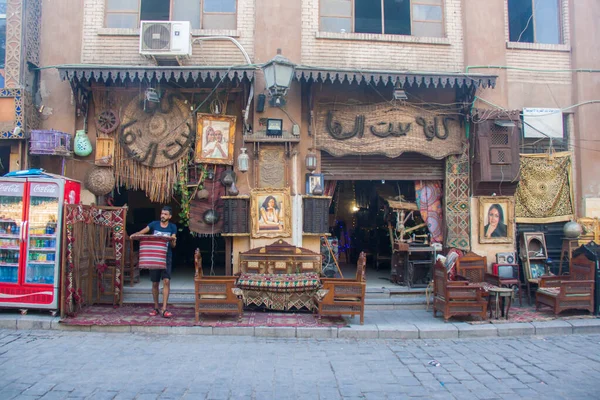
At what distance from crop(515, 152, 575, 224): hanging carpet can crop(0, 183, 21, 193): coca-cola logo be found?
10157 mm

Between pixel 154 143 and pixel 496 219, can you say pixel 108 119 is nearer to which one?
pixel 154 143

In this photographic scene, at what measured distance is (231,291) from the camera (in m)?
7.02

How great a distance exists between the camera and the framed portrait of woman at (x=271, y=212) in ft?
28.5

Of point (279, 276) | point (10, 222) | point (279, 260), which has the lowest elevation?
point (279, 276)

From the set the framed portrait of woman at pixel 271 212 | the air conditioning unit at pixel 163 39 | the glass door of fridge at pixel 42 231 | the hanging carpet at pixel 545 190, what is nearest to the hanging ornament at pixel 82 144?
Answer: the glass door of fridge at pixel 42 231

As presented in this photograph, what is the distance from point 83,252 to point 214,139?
3.36 metres

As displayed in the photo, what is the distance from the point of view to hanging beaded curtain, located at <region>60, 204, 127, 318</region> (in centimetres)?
711

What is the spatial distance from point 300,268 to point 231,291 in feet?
5.82

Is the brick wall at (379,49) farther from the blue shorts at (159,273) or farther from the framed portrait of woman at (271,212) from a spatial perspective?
the blue shorts at (159,273)

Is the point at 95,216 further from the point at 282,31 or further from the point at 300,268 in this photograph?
the point at 282,31

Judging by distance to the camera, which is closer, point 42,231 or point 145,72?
point 42,231

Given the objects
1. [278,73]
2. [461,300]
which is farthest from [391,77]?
[461,300]

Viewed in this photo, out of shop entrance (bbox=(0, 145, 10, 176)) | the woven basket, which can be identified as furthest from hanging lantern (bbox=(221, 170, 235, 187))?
shop entrance (bbox=(0, 145, 10, 176))

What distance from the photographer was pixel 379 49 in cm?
939
